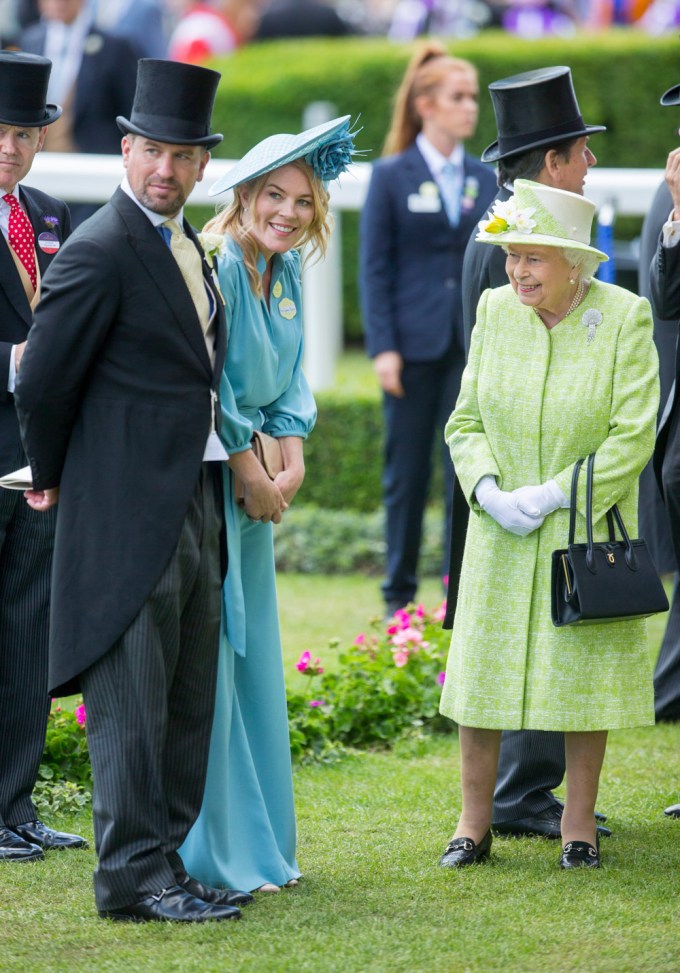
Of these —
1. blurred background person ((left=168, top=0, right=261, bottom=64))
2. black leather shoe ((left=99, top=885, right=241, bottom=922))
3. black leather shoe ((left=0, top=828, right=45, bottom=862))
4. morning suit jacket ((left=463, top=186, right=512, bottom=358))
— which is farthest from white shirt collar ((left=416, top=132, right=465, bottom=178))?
blurred background person ((left=168, top=0, right=261, bottom=64))

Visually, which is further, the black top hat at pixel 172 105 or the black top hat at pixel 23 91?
the black top hat at pixel 23 91

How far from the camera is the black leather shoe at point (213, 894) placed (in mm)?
4234

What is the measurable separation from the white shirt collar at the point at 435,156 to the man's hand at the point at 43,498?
402cm

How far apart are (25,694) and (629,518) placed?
6.16 ft

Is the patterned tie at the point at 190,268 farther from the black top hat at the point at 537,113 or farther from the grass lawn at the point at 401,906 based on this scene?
the grass lawn at the point at 401,906

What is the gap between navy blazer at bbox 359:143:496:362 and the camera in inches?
302

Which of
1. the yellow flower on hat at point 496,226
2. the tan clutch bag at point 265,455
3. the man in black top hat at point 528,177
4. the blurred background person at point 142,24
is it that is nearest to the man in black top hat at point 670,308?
the man in black top hat at point 528,177

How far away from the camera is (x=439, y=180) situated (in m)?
7.70

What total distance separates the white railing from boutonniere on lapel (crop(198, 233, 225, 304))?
14.0ft

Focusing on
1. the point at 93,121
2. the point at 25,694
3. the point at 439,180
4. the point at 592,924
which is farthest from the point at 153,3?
the point at 592,924

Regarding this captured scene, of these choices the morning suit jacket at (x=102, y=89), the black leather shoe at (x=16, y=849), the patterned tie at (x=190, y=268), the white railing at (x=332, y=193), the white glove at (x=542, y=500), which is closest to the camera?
the patterned tie at (x=190, y=268)

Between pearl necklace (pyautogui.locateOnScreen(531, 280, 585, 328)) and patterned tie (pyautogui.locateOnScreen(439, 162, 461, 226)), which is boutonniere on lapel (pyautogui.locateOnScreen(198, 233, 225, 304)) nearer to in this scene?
pearl necklace (pyautogui.locateOnScreen(531, 280, 585, 328))

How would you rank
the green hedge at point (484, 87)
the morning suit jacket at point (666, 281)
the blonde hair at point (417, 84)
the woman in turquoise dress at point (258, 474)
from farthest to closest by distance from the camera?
the green hedge at point (484, 87), the blonde hair at point (417, 84), the morning suit jacket at point (666, 281), the woman in turquoise dress at point (258, 474)

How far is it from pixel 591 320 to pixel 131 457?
1.38 meters
